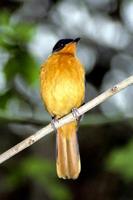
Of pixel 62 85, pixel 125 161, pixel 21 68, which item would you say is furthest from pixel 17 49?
pixel 125 161

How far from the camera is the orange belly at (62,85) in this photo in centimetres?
614

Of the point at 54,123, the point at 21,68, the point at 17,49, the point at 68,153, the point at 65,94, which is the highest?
the point at 17,49

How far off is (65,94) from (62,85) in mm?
86

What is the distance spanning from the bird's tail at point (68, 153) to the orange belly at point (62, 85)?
0.19m

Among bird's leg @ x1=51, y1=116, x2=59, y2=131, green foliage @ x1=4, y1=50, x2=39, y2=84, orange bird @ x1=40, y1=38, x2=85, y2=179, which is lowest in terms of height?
bird's leg @ x1=51, y1=116, x2=59, y2=131

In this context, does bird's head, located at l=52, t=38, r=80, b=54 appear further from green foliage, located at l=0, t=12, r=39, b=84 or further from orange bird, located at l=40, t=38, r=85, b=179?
green foliage, located at l=0, t=12, r=39, b=84

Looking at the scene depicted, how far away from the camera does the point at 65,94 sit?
6.13m

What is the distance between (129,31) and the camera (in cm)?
920

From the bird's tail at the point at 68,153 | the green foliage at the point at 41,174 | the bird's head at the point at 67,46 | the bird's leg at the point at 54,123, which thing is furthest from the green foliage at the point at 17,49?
the green foliage at the point at 41,174

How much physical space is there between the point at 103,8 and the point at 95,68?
35.6 inches

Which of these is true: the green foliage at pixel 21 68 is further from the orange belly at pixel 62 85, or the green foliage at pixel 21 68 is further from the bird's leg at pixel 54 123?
the bird's leg at pixel 54 123

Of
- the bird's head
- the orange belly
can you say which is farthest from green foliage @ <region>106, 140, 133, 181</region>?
the bird's head

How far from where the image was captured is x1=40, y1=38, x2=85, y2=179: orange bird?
6.12 m

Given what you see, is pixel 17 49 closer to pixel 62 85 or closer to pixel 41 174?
pixel 62 85
